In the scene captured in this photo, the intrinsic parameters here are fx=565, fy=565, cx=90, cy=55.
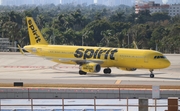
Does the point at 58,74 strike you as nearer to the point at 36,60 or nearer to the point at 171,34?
the point at 36,60

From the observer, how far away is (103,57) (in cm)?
7175

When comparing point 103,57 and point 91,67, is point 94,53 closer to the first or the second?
point 103,57

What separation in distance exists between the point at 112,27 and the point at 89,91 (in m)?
117

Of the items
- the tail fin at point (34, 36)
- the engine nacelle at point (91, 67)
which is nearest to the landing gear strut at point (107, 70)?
the engine nacelle at point (91, 67)

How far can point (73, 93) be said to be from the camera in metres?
50.8

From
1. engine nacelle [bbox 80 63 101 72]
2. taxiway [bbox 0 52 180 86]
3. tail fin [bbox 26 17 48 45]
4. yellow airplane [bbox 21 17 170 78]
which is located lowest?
taxiway [bbox 0 52 180 86]

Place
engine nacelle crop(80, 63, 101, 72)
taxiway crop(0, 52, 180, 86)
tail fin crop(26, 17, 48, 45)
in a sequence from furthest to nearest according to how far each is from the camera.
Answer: tail fin crop(26, 17, 48, 45) → engine nacelle crop(80, 63, 101, 72) → taxiway crop(0, 52, 180, 86)

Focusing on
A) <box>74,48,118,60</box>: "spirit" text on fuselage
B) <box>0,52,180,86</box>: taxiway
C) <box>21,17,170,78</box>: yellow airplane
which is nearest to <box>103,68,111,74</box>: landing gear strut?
<box>21,17,170,78</box>: yellow airplane

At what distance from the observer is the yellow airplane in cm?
6788

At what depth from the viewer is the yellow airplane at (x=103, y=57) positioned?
6788 cm

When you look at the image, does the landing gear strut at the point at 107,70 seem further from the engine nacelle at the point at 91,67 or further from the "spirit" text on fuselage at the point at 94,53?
the engine nacelle at the point at 91,67

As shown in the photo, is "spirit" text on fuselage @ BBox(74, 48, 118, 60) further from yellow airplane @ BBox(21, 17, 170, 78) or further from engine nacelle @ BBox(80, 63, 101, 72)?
engine nacelle @ BBox(80, 63, 101, 72)

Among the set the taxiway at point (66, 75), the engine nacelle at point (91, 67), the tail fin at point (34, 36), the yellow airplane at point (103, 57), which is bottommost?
the taxiway at point (66, 75)

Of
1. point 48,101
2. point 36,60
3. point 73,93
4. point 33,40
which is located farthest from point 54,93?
point 36,60
